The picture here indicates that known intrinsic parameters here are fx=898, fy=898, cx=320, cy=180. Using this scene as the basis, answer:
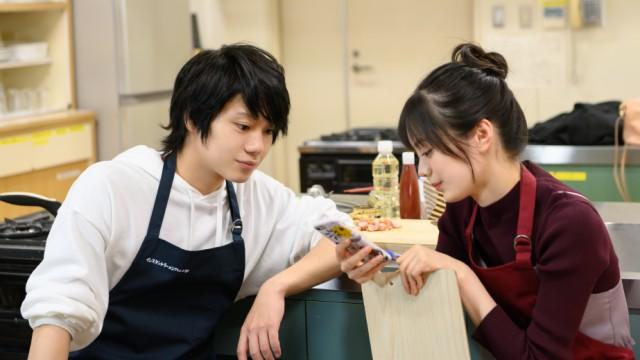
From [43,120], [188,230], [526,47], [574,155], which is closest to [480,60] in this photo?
[188,230]

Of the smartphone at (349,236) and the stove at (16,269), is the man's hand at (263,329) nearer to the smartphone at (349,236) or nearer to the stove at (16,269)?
the smartphone at (349,236)

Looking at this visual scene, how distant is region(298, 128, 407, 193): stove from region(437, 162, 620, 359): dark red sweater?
270cm

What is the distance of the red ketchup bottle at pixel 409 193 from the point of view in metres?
2.38

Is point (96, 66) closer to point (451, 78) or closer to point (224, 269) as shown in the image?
point (224, 269)

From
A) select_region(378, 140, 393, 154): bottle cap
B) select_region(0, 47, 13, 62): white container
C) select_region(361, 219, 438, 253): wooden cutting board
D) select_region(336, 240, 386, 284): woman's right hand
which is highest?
select_region(0, 47, 13, 62): white container

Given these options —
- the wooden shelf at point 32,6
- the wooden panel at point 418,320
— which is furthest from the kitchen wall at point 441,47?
the wooden panel at point 418,320

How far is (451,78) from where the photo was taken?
1585 millimetres

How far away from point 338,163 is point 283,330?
249 cm

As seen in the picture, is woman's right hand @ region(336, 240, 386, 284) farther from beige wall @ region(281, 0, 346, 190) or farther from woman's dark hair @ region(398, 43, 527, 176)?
beige wall @ region(281, 0, 346, 190)

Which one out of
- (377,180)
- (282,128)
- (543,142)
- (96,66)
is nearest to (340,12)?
(96,66)

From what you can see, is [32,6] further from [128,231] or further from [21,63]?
[128,231]

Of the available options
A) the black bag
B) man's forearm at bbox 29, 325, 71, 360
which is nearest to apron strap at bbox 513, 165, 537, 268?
man's forearm at bbox 29, 325, 71, 360

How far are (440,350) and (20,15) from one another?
4359 millimetres

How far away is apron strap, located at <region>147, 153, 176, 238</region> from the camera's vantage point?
176cm
